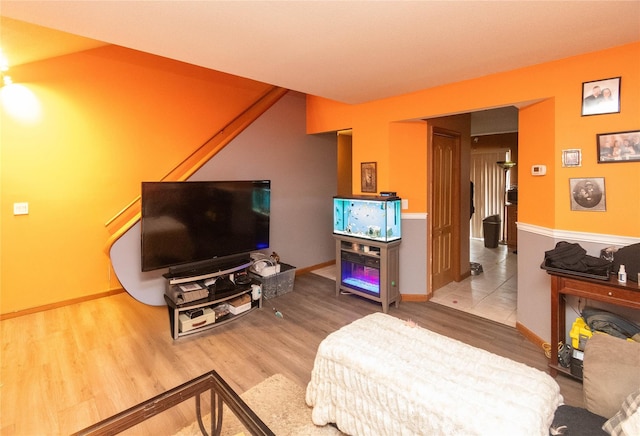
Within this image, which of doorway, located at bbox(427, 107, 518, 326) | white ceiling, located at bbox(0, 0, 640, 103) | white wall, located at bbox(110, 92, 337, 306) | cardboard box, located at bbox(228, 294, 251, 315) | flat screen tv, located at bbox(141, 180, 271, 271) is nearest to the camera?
white ceiling, located at bbox(0, 0, 640, 103)

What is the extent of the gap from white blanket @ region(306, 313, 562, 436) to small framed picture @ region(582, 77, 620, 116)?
2038mm

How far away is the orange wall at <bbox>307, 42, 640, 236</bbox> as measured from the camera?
2289 millimetres

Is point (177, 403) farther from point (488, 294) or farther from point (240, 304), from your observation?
point (488, 294)

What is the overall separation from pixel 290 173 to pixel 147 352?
2954mm

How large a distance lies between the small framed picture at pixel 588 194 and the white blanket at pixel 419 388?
1568mm

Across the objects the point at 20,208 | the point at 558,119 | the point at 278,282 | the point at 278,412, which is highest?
the point at 558,119

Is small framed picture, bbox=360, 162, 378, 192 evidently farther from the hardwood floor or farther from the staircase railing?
the staircase railing

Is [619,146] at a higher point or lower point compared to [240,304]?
higher

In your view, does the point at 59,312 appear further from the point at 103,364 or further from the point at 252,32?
the point at 252,32

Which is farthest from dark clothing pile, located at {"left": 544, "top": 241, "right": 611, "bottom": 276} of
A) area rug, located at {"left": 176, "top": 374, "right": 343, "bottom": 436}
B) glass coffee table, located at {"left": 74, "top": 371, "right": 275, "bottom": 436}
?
glass coffee table, located at {"left": 74, "top": 371, "right": 275, "bottom": 436}

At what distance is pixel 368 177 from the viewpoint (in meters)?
4.09

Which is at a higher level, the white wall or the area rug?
the white wall

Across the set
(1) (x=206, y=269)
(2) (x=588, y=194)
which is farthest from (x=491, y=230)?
(1) (x=206, y=269)

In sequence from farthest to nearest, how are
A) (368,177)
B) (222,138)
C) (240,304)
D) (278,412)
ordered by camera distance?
(222,138)
(368,177)
(240,304)
(278,412)
